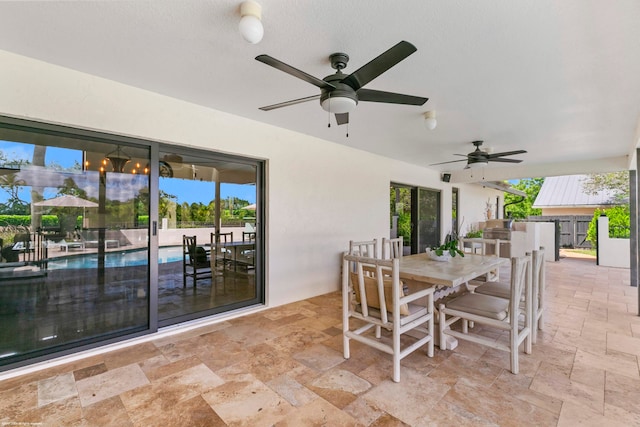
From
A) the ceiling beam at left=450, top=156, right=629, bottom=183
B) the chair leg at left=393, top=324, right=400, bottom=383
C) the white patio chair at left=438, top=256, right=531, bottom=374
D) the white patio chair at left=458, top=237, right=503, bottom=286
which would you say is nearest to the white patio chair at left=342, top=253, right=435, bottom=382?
the chair leg at left=393, top=324, right=400, bottom=383

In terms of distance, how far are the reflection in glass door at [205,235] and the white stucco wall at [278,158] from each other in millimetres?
242

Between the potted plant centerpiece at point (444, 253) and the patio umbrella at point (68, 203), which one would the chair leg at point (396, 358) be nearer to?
the potted plant centerpiece at point (444, 253)

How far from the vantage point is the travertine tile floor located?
1816mm

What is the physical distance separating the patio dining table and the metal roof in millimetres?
10851

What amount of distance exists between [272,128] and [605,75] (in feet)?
11.2

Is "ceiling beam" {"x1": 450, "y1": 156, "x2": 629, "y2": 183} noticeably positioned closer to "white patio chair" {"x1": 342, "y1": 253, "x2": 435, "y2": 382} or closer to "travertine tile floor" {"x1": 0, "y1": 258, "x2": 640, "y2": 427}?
"travertine tile floor" {"x1": 0, "y1": 258, "x2": 640, "y2": 427}

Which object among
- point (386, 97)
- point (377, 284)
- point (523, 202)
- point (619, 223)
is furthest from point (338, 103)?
point (523, 202)

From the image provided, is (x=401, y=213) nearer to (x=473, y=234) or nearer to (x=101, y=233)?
(x=473, y=234)

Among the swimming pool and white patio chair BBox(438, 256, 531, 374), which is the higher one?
the swimming pool

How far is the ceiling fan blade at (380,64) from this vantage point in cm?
166

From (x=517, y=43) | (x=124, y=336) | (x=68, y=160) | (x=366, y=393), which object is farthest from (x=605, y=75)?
(x=124, y=336)

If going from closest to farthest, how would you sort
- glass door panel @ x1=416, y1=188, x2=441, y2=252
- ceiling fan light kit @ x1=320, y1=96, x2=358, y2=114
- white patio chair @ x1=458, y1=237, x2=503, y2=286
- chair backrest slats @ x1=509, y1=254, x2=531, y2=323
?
ceiling fan light kit @ x1=320, y1=96, x2=358, y2=114, chair backrest slats @ x1=509, y1=254, x2=531, y2=323, white patio chair @ x1=458, y1=237, x2=503, y2=286, glass door panel @ x1=416, y1=188, x2=441, y2=252

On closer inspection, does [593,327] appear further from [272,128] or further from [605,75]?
[272,128]

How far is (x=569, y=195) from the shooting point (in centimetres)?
1289
